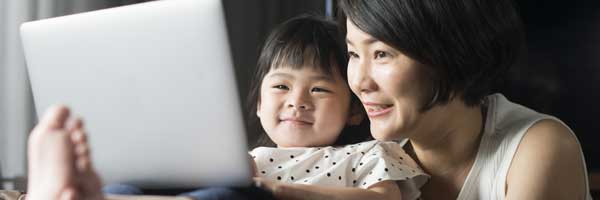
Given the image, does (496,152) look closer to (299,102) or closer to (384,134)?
(384,134)

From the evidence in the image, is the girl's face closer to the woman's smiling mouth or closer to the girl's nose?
the girl's nose

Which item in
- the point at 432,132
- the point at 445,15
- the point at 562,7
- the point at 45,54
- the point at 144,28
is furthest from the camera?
the point at 562,7

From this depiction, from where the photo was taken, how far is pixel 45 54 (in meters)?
1.11

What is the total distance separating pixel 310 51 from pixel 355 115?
17 centimetres

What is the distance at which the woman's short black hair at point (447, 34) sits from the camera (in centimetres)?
134

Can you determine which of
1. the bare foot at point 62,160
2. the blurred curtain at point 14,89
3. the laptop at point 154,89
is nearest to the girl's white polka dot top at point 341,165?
the laptop at point 154,89

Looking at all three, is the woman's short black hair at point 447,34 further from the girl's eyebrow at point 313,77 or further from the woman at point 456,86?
the girl's eyebrow at point 313,77

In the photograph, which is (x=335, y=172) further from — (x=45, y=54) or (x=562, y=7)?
(x=562, y=7)

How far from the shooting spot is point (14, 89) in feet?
7.73

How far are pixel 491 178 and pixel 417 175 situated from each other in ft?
0.42

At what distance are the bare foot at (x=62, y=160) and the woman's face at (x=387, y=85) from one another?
0.62 metres

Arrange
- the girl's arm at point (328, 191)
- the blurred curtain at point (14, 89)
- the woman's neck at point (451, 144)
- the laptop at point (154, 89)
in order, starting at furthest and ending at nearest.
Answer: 1. the blurred curtain at point (14, 89)
2. the woman's neck at point (451, 144)
3. the girl's arm at point (328, 191)
4. the laptop at point (154, 89)

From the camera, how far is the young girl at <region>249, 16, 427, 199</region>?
A: 1398 millimetres

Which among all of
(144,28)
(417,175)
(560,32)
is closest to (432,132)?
(417,175)
